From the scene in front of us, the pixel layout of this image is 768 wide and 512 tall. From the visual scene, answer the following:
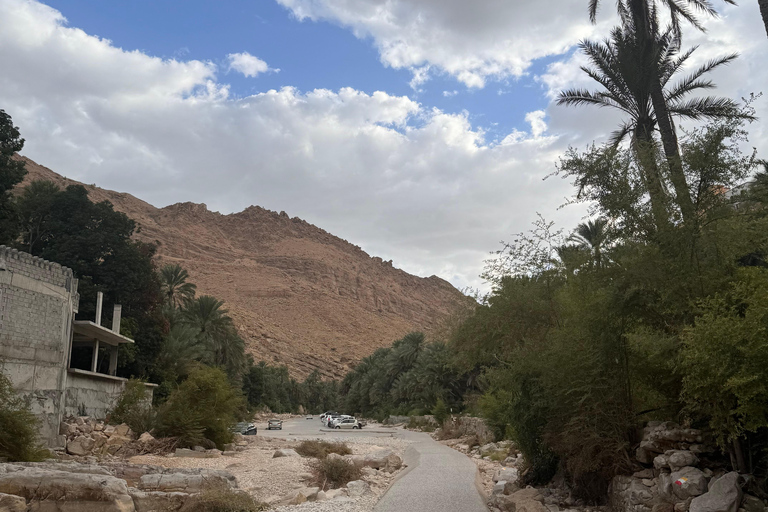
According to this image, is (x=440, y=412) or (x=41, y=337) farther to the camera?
(x=440, y=412)

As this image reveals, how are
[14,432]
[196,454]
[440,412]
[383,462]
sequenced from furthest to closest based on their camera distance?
[440,412], [196,454], [383,462], [14,432]

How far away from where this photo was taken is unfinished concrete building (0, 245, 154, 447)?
60.5ft

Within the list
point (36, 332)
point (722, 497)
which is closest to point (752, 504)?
point (722, 497)

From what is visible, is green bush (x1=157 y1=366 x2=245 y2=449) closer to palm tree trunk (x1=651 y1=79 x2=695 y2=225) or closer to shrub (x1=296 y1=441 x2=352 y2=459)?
shrub (x1=296 y1=441 x2=352 y2=459)

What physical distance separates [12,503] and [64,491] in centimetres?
86

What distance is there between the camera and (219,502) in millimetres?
12000

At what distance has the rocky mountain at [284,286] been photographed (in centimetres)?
11888

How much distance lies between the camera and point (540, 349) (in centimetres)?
1197

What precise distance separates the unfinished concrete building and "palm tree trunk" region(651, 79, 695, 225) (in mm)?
18202

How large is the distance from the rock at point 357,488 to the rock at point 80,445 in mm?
10165

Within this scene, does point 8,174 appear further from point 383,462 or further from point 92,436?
point 383,462

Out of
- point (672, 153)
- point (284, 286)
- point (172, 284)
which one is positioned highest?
point (284, 286)

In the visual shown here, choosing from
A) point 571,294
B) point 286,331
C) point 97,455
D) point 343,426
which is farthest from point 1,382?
point 286,331

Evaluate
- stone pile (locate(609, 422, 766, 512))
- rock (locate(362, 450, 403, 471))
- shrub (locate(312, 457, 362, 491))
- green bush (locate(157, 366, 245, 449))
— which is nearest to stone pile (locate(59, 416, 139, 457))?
green bush (locate(157, 366, 245, 449))
